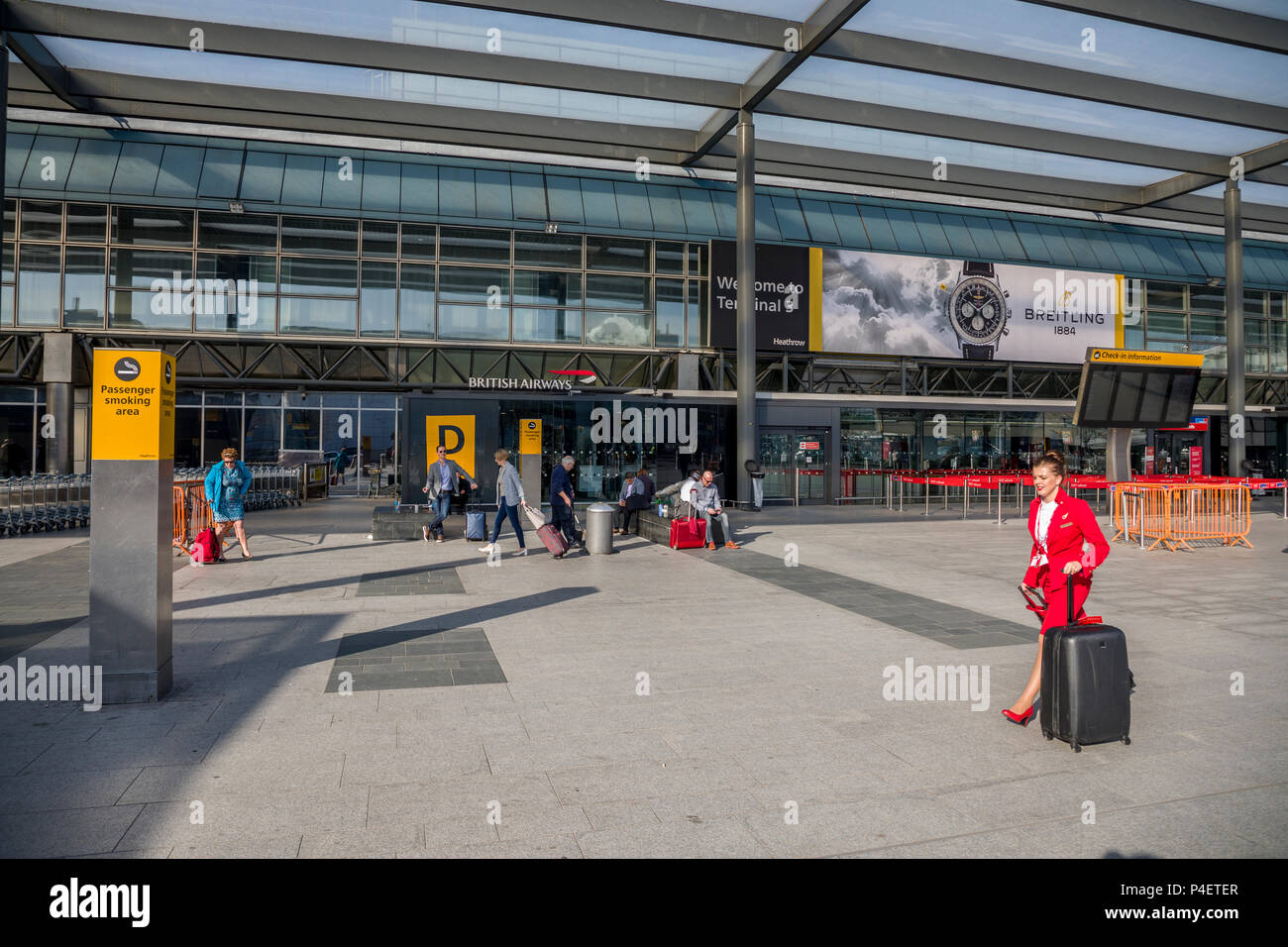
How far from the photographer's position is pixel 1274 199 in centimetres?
3147

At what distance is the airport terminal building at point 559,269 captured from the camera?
77.0 ft

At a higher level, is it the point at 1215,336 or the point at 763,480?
the point at 1215,336

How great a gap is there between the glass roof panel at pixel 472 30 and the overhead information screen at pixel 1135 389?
11.1m

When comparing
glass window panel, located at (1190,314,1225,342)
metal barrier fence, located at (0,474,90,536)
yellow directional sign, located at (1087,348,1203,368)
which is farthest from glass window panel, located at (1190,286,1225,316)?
metal barrier fence, located at (0,474,90,536)

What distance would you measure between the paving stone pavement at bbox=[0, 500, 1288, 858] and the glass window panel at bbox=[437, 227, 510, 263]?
17540 millimetres

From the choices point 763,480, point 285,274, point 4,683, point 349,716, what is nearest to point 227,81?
point 285,274

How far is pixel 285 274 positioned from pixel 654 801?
974 inches

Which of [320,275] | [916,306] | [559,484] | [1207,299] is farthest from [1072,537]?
[1207,299]

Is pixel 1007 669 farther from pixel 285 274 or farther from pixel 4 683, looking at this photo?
pixel 285 274

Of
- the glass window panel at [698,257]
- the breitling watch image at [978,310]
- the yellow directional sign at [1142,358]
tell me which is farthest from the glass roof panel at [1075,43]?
the glass window panel at [698,257]

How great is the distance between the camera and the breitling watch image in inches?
1153

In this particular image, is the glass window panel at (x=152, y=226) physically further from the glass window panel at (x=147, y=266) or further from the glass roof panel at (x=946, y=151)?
the glass roof panel at (x=946, y=151)

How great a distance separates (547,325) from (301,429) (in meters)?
12.0
